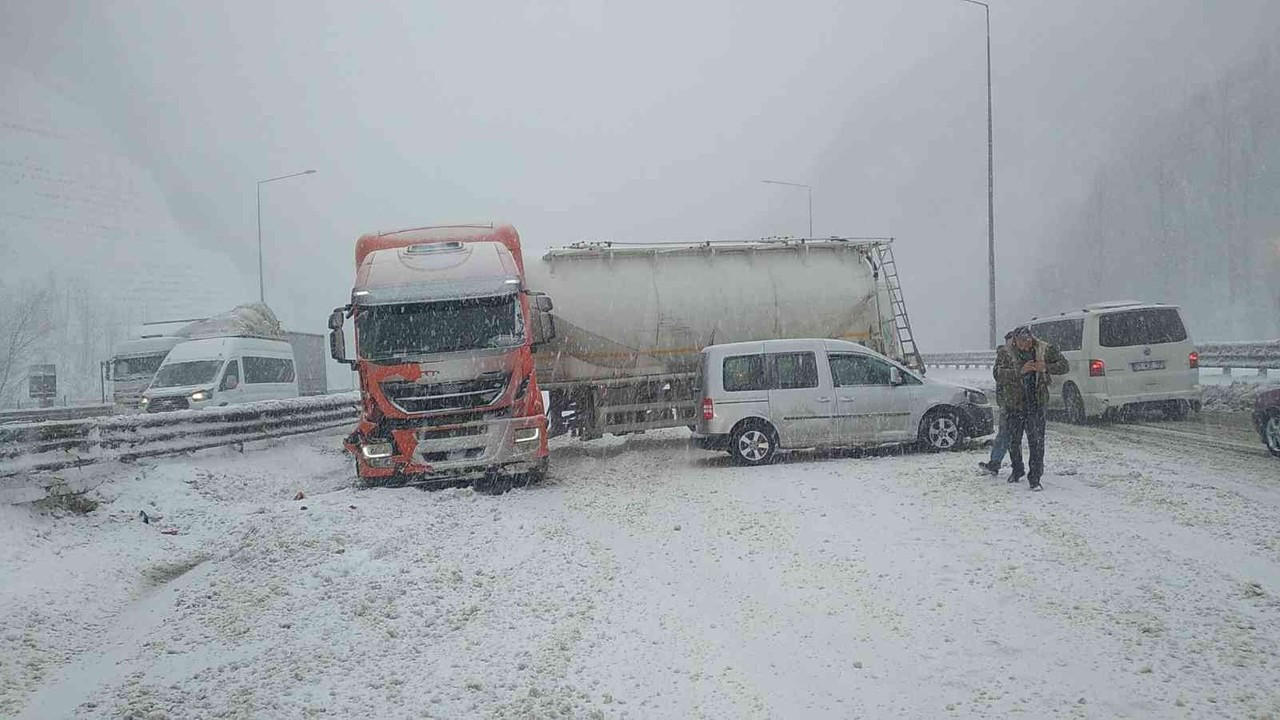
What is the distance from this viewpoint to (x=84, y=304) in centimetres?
3781

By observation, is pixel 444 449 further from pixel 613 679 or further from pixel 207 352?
pixel 207 352

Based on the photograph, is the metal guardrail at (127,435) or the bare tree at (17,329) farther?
the bare tree at (17,329)

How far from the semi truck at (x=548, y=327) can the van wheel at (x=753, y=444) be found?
3.40ft

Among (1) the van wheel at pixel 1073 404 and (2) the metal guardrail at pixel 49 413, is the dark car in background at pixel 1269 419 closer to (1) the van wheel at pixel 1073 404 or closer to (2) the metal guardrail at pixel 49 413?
(1) the van wheel at pixel 1073 404

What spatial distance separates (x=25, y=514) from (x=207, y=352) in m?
10.4

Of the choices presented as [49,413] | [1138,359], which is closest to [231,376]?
[49,413]

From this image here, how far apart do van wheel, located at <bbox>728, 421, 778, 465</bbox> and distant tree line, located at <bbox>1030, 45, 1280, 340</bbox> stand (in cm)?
4332

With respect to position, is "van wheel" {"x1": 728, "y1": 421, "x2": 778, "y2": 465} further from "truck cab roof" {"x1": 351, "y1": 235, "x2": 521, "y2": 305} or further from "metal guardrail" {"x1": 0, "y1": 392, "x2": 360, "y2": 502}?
"metal guardrail" {"x1": 0, "y1": 392, "x2": 360, "y2": 502}

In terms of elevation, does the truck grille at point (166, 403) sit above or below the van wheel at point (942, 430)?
above

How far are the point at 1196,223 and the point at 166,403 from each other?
217 feet

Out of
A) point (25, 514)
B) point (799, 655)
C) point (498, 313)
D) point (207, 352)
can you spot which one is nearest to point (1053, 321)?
point (498, 313)

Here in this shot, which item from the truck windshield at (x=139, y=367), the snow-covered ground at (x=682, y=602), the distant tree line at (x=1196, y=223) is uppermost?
the distant tree line at (x=1196, y=223)

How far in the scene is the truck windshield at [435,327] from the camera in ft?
37.1

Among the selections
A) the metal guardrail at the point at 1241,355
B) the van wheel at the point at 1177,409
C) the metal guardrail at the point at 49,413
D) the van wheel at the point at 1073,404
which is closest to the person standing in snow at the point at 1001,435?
the van wheel at the point at 1073,404
